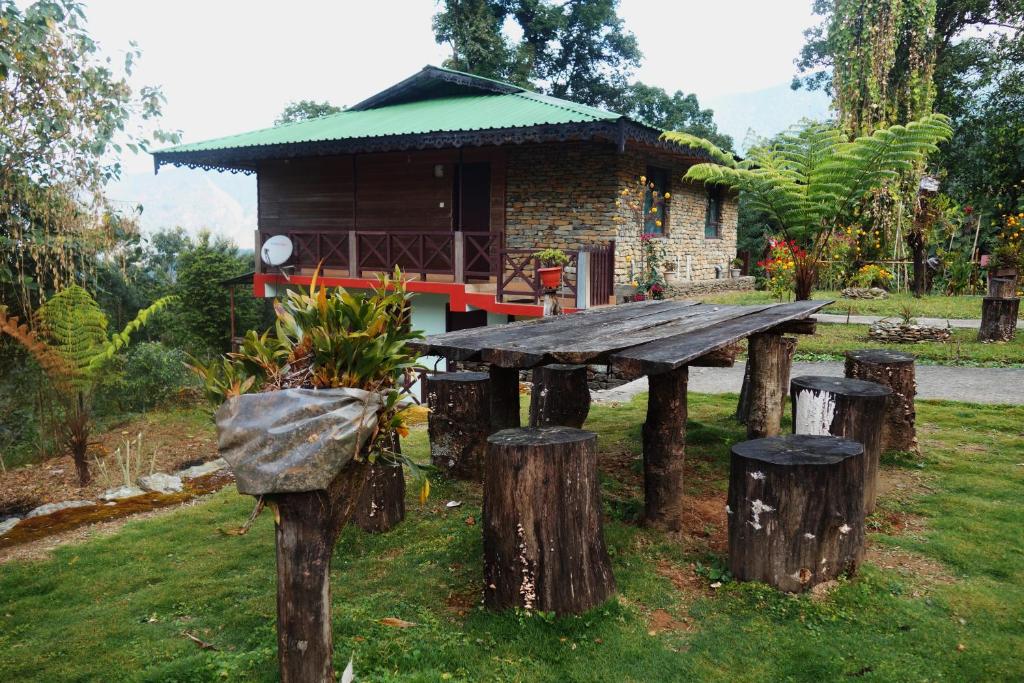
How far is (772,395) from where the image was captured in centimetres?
610

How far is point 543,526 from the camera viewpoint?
3.68 meters

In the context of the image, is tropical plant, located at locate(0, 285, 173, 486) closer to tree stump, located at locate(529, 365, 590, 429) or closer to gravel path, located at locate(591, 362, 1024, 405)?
tree stump, located at locate(529, 365, 590, 429)

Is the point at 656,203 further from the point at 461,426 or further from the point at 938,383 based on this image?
the point at 461,426

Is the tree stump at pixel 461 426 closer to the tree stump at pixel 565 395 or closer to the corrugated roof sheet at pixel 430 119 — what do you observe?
the tree stump at pixel 565 395

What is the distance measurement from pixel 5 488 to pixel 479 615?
7.87m

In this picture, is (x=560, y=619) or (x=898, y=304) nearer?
(x=560, y=619)

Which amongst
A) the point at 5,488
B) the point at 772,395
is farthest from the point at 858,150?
the point at 5,488

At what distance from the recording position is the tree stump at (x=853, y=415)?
5207 millimetres

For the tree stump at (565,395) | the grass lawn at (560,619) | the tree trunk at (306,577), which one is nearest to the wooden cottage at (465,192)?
the tree stump at (565,395)

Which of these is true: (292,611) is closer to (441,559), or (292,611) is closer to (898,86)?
(441,559)

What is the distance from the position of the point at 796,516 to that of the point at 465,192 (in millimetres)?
12757

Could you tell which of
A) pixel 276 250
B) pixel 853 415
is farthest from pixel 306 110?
pixel 853 415

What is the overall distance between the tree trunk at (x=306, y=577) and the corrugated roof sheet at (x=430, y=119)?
359 inches

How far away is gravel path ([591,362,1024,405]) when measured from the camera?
8.64m
